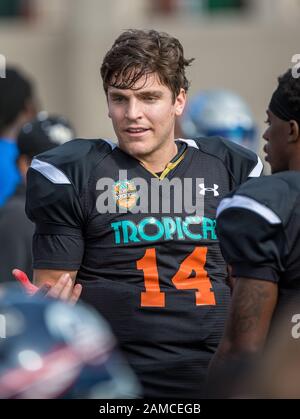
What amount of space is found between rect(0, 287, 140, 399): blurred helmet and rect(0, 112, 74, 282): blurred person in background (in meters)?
3.04

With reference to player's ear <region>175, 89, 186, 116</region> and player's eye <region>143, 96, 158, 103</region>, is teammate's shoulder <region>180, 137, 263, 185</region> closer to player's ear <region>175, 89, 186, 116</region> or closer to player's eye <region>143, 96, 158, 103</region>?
player's ear <region>175, 89, 186, 116</region>

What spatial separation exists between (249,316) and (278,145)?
667 millimetres

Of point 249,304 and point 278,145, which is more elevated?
point 278,145

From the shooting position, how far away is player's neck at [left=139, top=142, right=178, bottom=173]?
432 cm

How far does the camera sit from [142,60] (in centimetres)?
420

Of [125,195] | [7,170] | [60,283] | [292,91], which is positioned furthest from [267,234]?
[7,170]

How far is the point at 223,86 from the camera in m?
17.0

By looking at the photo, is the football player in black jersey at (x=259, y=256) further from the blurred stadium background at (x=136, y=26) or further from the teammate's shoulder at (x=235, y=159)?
the blurred stadium background at (x=136, y=26)

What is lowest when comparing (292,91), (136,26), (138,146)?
(136,26)

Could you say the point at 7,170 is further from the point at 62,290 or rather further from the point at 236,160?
the point at 62,290

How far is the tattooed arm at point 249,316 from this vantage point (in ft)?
11.5

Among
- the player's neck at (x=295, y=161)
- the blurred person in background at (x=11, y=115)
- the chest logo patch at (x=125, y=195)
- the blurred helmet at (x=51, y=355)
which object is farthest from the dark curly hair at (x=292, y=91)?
the blurred person in background at (x=11, y=115)

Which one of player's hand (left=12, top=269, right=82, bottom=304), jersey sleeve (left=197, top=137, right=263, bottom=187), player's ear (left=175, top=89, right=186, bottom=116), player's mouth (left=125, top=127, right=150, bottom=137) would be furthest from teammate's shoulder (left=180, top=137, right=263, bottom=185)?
player's hand (left=12, top=269, right=82, bottom=304)
